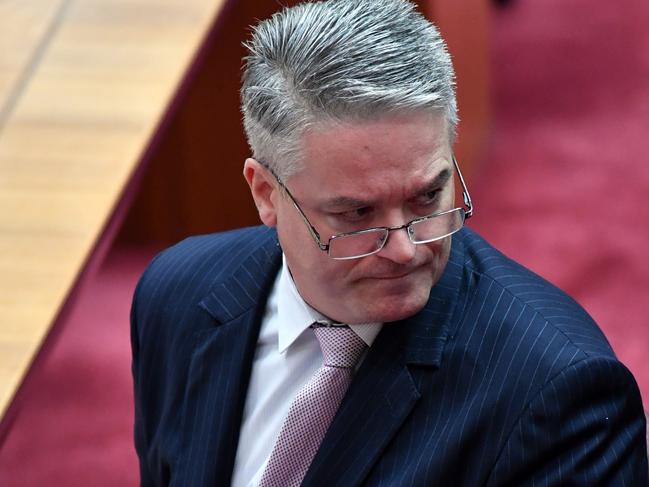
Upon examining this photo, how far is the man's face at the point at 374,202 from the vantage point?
48.4 inches

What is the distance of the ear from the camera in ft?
4.48

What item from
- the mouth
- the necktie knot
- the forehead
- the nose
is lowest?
the necktie knot

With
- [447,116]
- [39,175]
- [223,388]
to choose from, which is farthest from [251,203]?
[447,116]

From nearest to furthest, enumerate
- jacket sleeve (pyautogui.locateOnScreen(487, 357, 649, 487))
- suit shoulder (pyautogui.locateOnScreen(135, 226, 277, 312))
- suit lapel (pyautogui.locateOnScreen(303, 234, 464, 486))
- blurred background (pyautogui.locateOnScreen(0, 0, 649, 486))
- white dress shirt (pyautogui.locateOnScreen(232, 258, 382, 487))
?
jacket sleeve (pyautogui.locateOnScreen(487, 357, 649, 487)) < suit lapel (pyautogui.locateOnScreen(303, 234, 464, 486)) < white dress shirt (pyautogui.locateOnScreen(232, 258, 382, 487)) < suit shoulder (pyautogui.locateOnScreen(135, 226, 277, 312)) < blurred background (pyautogui.locateOnScreen(0, 0, 649, 486))

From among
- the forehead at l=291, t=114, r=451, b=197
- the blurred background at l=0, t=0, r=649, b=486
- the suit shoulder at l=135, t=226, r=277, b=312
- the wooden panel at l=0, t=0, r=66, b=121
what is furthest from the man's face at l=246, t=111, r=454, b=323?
the wooden panel at l=0, t=0, r=66, b=121

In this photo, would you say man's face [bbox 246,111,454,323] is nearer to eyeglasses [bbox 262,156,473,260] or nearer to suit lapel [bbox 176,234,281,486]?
eyeglasses [bbox 262,156,473,260]

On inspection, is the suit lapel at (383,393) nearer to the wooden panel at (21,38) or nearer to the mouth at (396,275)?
the mouth at (396,275)

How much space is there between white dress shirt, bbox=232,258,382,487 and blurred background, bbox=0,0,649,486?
535mm

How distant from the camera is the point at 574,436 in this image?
1227 millimetres

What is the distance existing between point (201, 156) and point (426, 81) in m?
1.82

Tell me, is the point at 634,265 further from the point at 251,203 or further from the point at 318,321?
the point at 318,321

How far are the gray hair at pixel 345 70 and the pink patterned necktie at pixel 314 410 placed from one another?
208mm

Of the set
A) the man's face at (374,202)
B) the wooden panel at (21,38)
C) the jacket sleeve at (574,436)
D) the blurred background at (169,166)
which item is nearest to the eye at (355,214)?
the man's face at (374,202)

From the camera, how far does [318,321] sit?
1418mm
